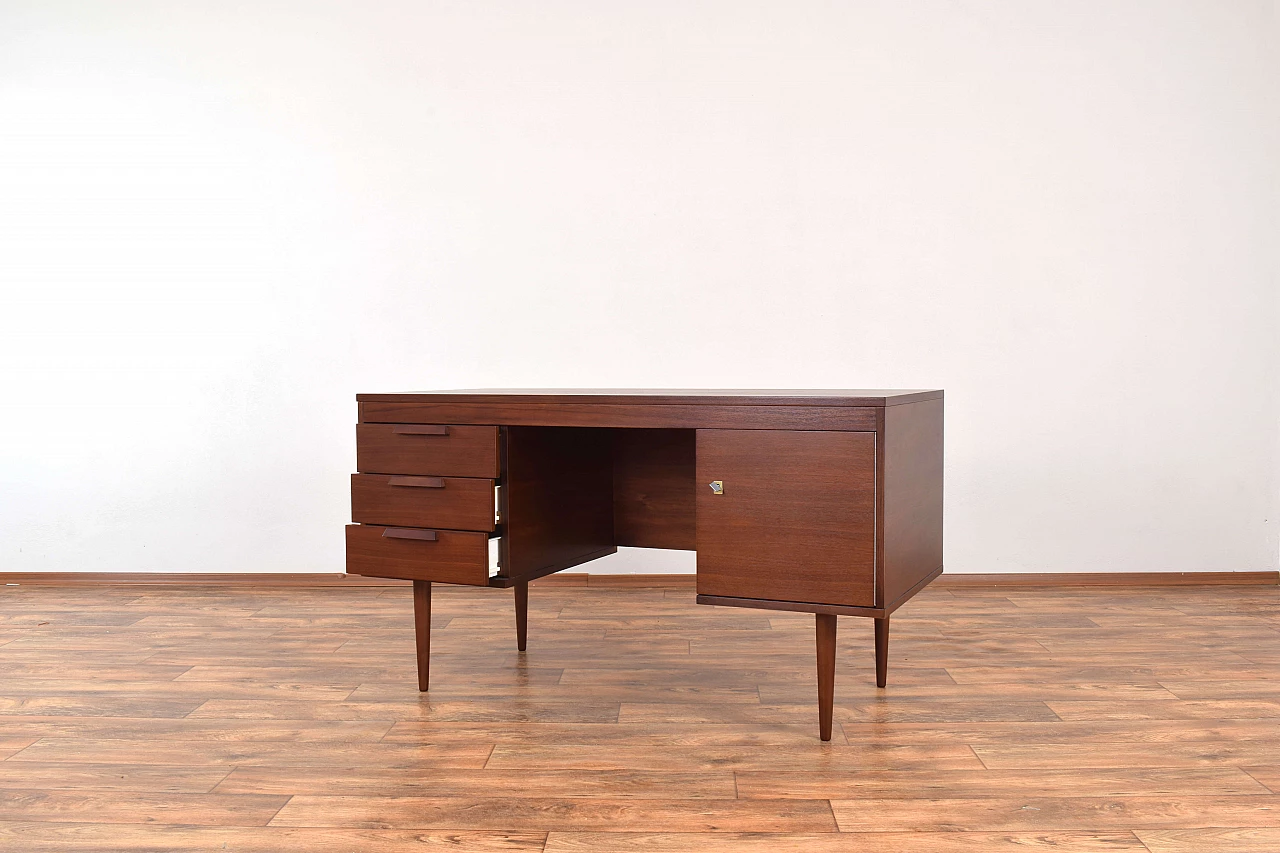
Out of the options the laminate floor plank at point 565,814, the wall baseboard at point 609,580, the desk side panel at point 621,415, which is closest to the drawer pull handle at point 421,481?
the desk side panel at point 621,415

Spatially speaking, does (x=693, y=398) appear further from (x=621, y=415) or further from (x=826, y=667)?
(x=826, y=667)

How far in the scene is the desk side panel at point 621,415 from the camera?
1979mm

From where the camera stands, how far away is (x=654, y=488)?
2.68m

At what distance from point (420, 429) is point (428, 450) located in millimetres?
49

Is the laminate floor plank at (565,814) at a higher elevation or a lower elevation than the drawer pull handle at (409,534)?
lower

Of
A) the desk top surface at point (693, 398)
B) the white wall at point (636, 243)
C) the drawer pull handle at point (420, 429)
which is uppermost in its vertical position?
the white wall at point (636, 243)

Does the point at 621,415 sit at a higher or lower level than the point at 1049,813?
higher

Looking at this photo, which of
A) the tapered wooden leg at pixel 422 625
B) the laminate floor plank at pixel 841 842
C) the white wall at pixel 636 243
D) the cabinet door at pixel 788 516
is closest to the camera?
the laminate floor plank at pixel 841 842

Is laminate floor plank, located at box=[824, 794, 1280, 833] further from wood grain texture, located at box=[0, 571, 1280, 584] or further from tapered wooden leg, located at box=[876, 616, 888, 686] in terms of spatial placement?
wood grain texture, located at box=[0, 571, 1280, 584]

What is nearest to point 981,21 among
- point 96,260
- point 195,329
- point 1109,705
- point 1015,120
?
point 1015,120

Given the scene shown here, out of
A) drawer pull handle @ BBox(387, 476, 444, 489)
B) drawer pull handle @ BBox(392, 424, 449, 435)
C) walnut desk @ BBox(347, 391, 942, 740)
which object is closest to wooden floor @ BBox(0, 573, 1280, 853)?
walnut desk @ BBox(347, 391, 942, 740)

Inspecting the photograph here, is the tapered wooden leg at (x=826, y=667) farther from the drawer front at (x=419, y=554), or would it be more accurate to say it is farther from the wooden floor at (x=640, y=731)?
the drawer front at (x=419, y=554)

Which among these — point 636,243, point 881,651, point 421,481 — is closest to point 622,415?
point 421,481

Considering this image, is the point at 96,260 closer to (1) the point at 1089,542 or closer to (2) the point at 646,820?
(2) the point at 646,820
